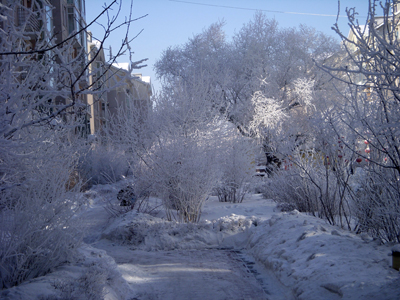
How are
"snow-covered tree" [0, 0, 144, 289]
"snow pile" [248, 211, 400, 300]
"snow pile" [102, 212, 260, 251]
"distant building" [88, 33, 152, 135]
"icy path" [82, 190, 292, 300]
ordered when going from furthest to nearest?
"snow pile" [102, 212, 260, 251]
"icy path" [82, 190, 292, 300]
"snow pile" [248, 211, 400, 300]
"distant building" [88, 33, 152, 135]
"snow-covered tree" [0, 0, 144, 289]

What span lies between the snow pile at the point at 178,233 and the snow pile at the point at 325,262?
906 millimetres

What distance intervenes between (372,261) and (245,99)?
1476 cm

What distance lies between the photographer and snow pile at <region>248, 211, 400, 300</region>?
10.4 feet

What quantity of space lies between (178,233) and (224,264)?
162 centimetres

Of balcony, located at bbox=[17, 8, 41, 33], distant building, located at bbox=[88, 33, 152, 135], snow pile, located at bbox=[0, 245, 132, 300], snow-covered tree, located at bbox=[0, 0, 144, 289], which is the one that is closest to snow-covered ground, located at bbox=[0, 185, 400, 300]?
snow pile, located at bbox=[0, 245, 132, 300]

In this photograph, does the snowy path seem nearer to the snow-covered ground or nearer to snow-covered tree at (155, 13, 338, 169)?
the snow-covered ground

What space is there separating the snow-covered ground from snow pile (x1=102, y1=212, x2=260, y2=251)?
0.02m

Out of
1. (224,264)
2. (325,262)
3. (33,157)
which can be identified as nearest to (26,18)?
(33,157)

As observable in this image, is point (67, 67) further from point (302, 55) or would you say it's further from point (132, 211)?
point (302, 55)

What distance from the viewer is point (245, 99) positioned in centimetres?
1798

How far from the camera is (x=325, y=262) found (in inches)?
152

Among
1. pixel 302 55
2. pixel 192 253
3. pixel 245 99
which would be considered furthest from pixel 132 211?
pixel 302 55

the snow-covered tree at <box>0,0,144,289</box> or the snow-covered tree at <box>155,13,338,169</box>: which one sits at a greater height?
the snow-covered tree at <box>155,13,338,169</box>

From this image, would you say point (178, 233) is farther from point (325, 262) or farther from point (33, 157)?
point (33, 157)
